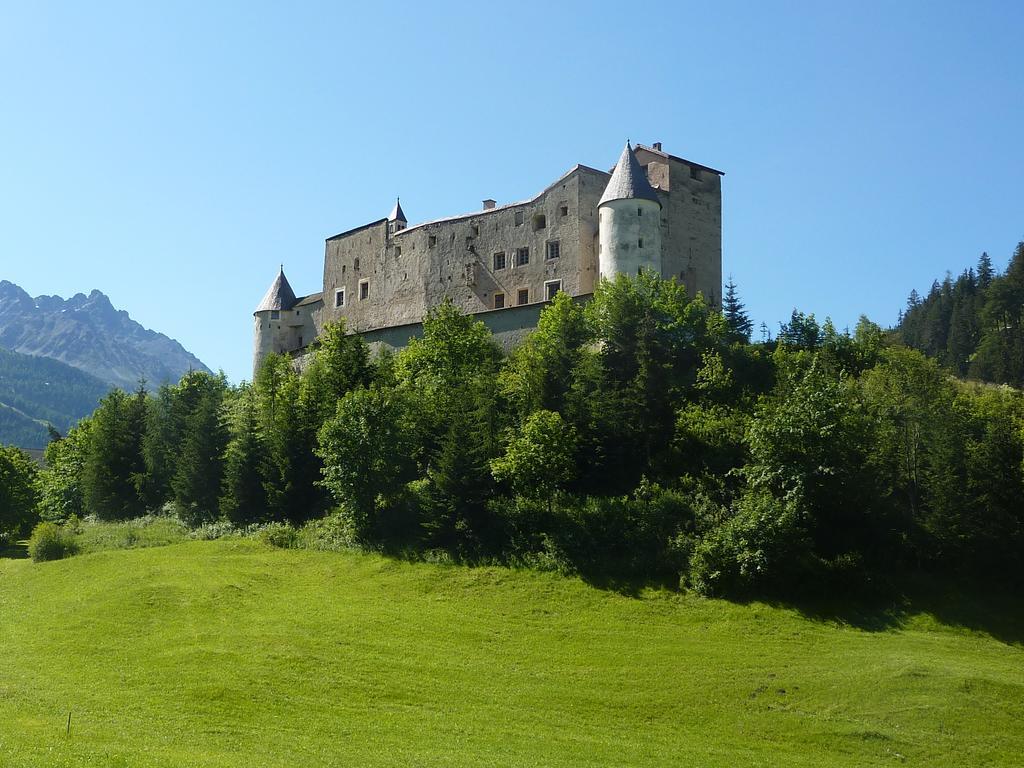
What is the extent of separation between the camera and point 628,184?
64.1 meters

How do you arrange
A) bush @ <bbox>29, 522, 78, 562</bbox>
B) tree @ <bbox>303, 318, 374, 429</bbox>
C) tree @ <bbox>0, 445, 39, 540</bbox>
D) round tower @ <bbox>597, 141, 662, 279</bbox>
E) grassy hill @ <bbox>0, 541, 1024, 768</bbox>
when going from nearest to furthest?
grassy hill @ <bbox>0, 541, 1024, 768</bbox> < bush @ <bbox>29, 522, 78, 562</bbox> < tree @ <bbox>303, 318, 374, 429</bbox> < round tower @ <bbox>597, 141, 662, 279</bbox> < tree @ <bbox>0, 445, 39, 540</bbox>

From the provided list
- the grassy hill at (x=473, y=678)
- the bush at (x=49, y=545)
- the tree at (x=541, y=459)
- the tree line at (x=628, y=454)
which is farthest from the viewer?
the bush at (x=49, y=545)

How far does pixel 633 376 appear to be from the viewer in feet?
176

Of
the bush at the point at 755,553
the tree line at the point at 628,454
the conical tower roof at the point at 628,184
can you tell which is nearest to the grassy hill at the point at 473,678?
the bush at the point at 755,553

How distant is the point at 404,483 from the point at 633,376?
13.6 metres

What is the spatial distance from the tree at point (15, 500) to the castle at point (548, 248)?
26.3 meters

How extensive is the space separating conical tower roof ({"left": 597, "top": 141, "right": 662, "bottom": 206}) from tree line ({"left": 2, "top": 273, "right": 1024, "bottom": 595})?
6.94 metres

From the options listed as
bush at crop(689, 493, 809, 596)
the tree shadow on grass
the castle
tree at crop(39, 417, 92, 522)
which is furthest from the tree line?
tree at crop(39, 417, 92, 522)

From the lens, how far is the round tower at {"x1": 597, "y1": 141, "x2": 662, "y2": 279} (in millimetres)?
63312

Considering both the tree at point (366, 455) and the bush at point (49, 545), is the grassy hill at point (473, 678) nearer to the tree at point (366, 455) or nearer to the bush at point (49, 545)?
the tree at point (366, 455)

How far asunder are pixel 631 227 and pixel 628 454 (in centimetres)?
1835

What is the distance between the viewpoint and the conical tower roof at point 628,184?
2507 inches

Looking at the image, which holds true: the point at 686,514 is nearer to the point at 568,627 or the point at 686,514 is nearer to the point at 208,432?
the point at 568,627

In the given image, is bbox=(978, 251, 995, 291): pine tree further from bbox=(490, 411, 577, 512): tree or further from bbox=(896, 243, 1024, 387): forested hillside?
bbox=(490, 411, 577, 512): tree
